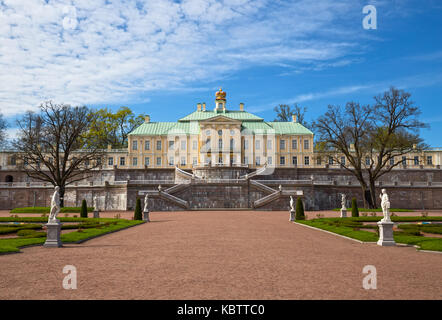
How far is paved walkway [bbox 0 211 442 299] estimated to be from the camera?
28.0 feet

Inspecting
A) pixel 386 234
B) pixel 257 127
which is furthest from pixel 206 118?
pixel 386 234

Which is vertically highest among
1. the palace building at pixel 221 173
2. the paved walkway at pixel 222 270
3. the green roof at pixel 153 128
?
the green roof at pixel 153 128

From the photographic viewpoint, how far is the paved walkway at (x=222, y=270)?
8.52 metres

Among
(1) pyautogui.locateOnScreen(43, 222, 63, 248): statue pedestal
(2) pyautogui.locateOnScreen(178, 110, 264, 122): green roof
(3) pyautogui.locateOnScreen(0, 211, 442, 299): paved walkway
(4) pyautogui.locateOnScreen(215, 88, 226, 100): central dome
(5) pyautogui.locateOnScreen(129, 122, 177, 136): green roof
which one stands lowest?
(3) pyautogui.locateOnScreen(0, 211, 442, 299): paved walkway

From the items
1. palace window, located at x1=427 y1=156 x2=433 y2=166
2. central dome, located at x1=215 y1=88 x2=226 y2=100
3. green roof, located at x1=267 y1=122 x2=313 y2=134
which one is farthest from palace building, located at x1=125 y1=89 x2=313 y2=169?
palace window, located at x1=427 y1=156 x2=433 y2=166

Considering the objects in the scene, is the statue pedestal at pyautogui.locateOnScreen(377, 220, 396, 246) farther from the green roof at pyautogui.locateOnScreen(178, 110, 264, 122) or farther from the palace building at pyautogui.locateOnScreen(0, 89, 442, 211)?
the green roof at pyautogui.locateOnScreen(178, 110, 264, 122)

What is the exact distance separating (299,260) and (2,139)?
54.5 meters

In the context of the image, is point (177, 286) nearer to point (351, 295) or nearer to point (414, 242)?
point (351, 295)

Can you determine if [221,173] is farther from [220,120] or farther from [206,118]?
[206,118]

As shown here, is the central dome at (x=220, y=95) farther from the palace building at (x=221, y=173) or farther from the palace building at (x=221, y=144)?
the palace building at (x=221, y=144)

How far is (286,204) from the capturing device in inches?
1876

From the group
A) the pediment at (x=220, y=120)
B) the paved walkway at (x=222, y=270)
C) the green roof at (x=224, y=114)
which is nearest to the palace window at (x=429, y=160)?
the green roof at (x=224, y=114)

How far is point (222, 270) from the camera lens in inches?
436

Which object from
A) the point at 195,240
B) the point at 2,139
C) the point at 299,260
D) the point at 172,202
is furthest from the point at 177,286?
the point at 2,139
